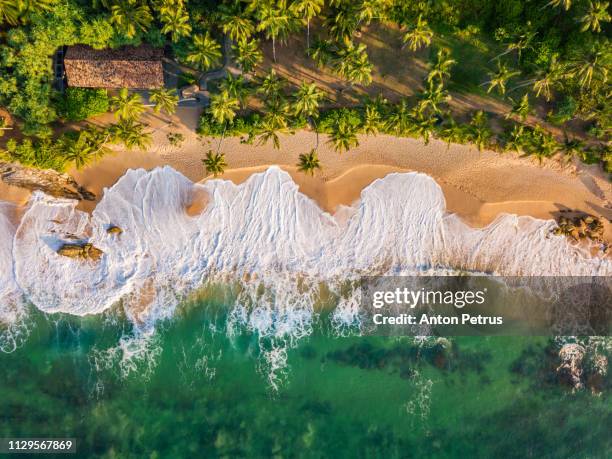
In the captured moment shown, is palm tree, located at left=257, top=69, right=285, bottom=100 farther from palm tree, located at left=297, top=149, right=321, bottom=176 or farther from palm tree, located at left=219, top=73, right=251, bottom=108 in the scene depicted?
palm tree, located at left=297, top=149, right=321, bottom=176

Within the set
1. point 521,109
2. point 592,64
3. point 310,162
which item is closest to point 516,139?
point 521,109

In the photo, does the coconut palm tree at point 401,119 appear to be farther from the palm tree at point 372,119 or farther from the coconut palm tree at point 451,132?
the coconut palm tree at point 451,132

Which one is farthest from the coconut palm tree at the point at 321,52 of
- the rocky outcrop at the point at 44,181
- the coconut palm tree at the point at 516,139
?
the rocky outcrop at the point at 44,181

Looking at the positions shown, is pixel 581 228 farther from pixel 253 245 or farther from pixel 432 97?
pixel 253 245

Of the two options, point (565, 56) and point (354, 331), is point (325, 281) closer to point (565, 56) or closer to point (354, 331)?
point (354, 331)

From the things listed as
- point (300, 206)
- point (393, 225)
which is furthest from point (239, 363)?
point (393, 225)

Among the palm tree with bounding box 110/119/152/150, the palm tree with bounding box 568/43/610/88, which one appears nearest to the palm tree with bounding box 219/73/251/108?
the palm tree with bounding box 110/119/152/150
